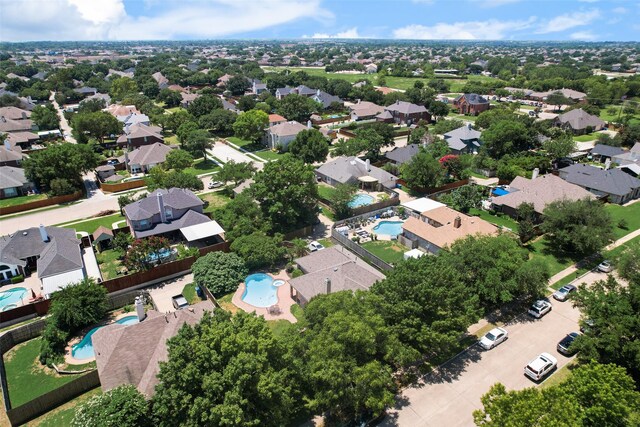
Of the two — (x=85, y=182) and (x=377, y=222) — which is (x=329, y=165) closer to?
(x=377, y=222)

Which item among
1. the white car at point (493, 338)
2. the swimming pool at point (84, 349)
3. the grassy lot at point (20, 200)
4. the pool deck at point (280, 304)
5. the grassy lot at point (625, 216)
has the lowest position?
the grassy lot at point (20, 200)

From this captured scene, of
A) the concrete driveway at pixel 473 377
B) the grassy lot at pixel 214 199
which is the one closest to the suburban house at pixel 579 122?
the concrete driveway at pixel 473 377

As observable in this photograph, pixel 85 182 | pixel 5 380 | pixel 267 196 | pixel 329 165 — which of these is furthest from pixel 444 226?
pixel 85 182

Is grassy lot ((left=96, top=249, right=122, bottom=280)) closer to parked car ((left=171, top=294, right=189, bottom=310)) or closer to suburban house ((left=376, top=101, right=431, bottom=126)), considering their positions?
parked car ((left=171, top=294, right=189, bottom=310))

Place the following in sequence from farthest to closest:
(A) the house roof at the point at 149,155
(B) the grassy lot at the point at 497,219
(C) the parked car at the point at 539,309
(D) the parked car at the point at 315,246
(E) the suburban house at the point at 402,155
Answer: (A) the house roof at the point at 149,155 → (E) the suburban house at the point at 402,155 → (B) the grassy lot at the point at 497,219 → (D) the parked car at the point at 315,246 → (C) the parked car at the point at 539,309

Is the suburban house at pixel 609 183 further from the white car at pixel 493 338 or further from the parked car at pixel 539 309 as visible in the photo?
the white car at pixel 493 338

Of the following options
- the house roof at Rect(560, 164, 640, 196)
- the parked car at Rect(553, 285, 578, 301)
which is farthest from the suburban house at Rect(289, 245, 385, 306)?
the house roof at Rect(560, 164, 640, 196)
